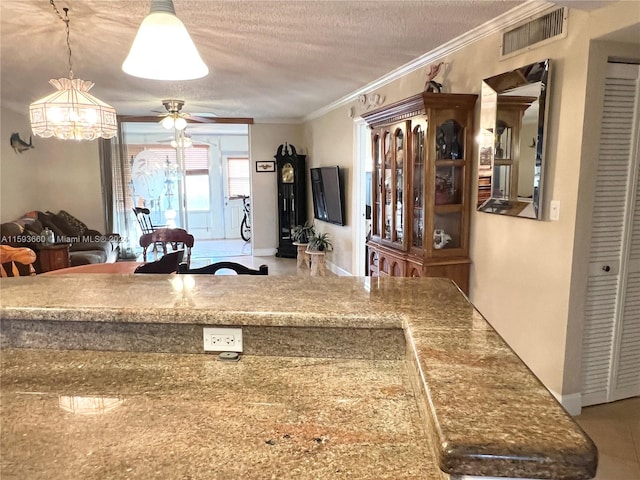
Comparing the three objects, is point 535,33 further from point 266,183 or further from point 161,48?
point 266,183

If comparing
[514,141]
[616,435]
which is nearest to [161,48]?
A: [514,141]

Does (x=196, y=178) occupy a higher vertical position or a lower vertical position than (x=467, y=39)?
lower

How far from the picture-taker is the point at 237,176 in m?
10.5

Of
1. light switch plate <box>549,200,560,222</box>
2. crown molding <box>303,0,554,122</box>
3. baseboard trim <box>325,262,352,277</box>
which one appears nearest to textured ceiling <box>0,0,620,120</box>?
crown molding <box>303,0,554,122</box>

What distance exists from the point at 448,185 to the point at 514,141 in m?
0.62

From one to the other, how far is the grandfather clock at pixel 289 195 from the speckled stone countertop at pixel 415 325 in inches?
239

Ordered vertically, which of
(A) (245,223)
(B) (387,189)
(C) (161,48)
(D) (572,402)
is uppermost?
(C) (161,48)

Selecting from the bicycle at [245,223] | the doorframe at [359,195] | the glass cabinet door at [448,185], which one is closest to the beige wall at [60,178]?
the bicycle at [245,223]

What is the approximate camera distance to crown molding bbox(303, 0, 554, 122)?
8.22 feet

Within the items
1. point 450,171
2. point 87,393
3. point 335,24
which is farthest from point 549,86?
point 87,393

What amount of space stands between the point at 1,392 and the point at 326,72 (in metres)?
3.75

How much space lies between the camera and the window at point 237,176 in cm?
1041

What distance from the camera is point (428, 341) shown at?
1044mm

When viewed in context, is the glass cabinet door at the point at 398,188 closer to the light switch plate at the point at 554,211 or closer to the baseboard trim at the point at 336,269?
the light switch plate at the point at 554,211
